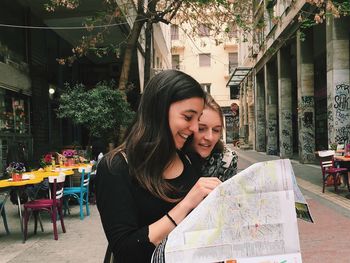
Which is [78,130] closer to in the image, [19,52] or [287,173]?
[19,52]

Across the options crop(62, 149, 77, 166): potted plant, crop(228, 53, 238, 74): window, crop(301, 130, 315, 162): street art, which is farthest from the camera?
crop(228, 53, 238, 74): window

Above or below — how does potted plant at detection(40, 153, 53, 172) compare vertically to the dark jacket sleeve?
below

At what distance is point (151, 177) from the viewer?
145 centimetres

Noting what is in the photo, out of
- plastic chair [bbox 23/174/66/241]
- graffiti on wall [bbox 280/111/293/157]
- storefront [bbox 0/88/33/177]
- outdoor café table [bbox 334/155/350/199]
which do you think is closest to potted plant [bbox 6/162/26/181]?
plastic chair [bbox 23/174/66/241]

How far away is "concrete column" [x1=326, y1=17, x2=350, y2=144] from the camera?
13883mm

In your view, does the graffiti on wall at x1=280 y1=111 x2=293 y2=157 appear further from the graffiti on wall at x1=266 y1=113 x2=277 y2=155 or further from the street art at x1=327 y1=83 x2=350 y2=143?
the street art at x1=327 y1=83 x2=350 y2=143

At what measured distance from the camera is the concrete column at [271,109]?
26953mm

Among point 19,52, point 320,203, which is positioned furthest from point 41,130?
point 320,203

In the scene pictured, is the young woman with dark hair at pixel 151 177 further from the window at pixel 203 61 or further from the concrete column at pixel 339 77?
the window at pixel 203 61

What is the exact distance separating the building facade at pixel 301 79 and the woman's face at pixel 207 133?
9217 mm

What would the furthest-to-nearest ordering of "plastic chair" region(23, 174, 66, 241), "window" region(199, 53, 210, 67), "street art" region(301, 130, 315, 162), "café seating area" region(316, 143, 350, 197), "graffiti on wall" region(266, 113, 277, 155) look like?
"window" region(199, 53, 210, 67), "graffiti on wall" region(266, 113, 277, 155), "street art" region(301, 130, 315, 162), "café seating area" region(316, 143, 350, 197), "plastic chair" region(23, 174, 66, 241)

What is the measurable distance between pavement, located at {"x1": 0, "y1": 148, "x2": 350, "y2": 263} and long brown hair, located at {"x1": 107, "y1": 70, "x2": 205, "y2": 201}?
341 cm

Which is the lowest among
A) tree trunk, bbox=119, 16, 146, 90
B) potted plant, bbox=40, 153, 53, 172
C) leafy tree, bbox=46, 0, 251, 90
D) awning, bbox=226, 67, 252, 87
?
potted plant, bbox=40, 153, 53, 172

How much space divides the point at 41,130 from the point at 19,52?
3161 millimetres
